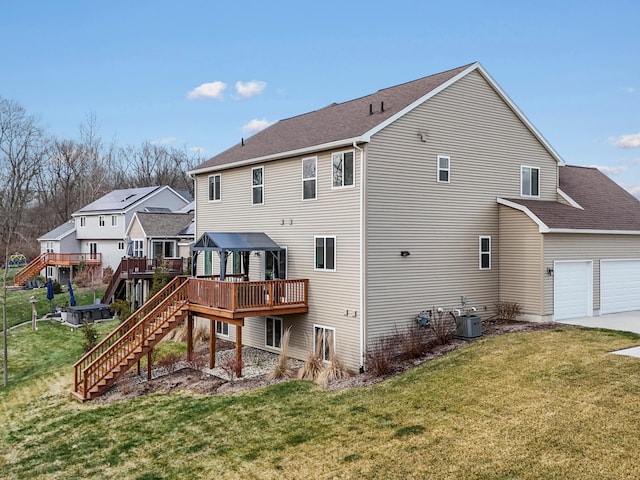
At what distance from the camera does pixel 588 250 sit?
18.1 m

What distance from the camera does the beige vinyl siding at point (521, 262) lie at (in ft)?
55.5

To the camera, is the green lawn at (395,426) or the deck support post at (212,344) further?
the deck support post at (212,344)

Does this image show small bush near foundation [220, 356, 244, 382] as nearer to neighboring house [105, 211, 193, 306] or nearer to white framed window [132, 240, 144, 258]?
neighboring house [105, 211, 193, 306]

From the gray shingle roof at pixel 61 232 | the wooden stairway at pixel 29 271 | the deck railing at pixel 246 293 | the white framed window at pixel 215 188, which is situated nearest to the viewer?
the deck railing at pixel 246 293

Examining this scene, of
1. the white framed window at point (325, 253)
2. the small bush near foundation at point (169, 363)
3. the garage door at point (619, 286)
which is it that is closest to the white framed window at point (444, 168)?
the white framed window at point (325, 253)

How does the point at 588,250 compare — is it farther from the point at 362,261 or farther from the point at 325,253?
the point at 325,253

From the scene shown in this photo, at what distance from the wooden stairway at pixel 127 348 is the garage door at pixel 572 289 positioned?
11915mm

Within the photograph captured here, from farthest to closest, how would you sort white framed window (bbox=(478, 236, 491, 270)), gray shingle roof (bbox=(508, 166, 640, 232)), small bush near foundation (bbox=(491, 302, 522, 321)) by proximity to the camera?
gray shingle roof (bbox=(508, 166, 640, 232)), white framed window (bbox=(478, 236, 491, 270)), small bush near foundation (bbox=(491, 302, 522, 321))

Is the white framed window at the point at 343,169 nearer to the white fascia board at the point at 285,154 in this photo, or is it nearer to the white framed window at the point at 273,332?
the white fascia board at the point at 285,154

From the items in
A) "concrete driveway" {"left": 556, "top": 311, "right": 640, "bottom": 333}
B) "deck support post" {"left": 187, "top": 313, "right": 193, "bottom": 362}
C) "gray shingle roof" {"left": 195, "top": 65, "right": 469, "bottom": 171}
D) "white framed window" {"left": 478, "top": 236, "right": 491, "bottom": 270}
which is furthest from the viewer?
"deck support post" {"left": 187, "top": 313, "right": 193, "bottom": 362}

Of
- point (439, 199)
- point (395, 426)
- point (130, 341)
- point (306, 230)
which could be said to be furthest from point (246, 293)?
point (395, 426)

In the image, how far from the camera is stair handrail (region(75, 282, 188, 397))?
51.2ft

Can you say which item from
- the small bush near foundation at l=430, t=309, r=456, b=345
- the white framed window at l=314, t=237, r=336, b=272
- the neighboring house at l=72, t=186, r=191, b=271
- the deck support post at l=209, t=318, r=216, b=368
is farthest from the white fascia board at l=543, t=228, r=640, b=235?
the neighboring house at l=72, t=186, r=191, b=271

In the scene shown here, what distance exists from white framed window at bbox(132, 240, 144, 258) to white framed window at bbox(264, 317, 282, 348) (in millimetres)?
20004
